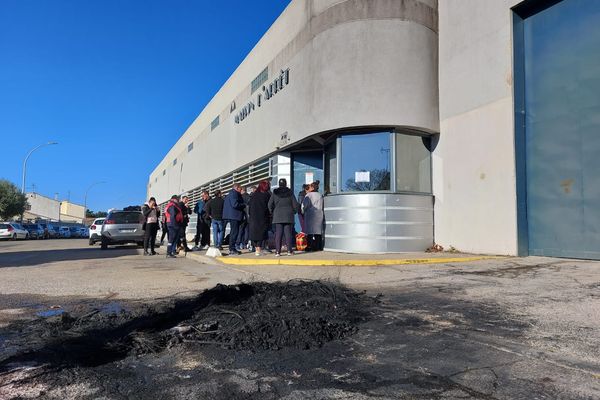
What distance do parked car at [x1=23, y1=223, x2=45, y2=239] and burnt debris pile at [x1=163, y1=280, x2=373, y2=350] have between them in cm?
4243

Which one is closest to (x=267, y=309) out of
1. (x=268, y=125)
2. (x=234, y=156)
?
(x=268, y=125)

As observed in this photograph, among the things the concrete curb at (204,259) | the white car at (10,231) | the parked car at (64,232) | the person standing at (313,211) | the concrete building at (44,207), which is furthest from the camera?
the concrete building at (44,207)

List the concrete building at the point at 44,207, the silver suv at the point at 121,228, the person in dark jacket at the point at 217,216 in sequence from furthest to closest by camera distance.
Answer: the concrete building at the point at 44,207, the silver suv at the point at 121,228, the person in dark jacket at the point at 217,216

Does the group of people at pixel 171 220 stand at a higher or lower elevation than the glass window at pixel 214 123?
lower

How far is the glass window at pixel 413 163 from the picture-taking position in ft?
36.7

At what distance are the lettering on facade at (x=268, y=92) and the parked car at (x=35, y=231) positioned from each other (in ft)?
100

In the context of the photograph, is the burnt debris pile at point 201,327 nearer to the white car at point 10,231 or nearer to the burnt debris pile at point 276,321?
the burnt debris pile at point 276,321

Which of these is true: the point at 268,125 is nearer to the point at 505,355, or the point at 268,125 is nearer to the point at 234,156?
the point at 234,156

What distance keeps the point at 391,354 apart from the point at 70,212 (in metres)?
132

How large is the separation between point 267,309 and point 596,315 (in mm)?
3276

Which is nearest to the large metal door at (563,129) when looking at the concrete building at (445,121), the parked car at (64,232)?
the concrete building at (445,121)

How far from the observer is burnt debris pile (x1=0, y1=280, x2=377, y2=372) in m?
3.62

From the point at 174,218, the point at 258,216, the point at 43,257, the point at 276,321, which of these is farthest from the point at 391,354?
the point at 43,257

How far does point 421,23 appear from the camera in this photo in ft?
37.6
